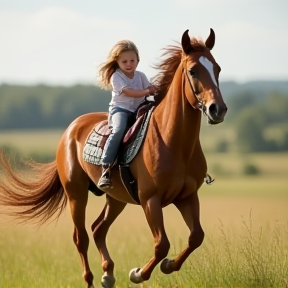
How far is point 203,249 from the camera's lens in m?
11.0

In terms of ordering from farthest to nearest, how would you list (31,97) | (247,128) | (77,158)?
(31,97)
(247,128)
(77,158)

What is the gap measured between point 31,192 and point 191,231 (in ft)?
9.84

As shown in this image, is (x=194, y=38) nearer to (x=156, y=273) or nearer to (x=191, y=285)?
(x=191, y=285)

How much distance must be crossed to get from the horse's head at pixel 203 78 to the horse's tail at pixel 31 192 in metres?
3.05

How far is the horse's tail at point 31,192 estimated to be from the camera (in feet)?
37.1

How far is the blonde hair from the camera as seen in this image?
9.69m

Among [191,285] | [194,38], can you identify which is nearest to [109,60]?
[194,38]

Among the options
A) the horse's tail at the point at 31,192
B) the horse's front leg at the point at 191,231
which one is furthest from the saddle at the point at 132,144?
the horse's tail at the point at 31,192

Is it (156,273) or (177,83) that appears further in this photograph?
(156,273)

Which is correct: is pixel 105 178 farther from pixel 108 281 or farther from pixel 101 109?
pixel 101 109

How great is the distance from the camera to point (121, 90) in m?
9.58

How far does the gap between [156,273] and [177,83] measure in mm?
3098

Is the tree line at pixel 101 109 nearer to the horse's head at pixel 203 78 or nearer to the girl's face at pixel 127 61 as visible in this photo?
the girl's face at pixel 127 61

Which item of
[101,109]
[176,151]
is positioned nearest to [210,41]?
[176,151]
